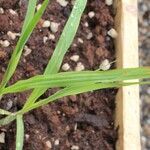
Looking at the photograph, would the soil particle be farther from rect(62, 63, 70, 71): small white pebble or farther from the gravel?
the gravel

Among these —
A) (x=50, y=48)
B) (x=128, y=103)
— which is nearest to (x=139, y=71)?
(x=128, y=103)

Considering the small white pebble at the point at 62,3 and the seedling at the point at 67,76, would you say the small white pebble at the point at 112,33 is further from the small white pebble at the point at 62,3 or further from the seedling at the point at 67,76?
the seedling at the point at 67,76

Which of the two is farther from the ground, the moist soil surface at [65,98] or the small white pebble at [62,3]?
the small white pebble at [62,3]

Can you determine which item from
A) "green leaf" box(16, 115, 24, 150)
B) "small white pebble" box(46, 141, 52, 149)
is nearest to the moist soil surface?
"small white pebble" box(46, 141, 52, 149)

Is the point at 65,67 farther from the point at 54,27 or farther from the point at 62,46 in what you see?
the point at 62,46

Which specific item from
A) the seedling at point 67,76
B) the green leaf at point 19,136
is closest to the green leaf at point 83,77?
the seedling at point 67,76

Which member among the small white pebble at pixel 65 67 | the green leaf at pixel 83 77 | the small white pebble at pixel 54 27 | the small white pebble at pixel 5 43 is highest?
the small white pebble at pixel 54 27

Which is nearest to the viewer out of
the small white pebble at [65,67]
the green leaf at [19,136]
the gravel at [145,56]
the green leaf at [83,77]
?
the green leaf at [83,77]
